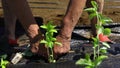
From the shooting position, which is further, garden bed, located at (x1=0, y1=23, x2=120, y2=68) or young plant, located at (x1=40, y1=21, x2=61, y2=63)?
garden bed, located at (x1=0, y1=23, x2=120, y2=68)

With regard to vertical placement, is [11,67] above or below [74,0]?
below

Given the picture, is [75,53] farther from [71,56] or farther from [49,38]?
[49,38]

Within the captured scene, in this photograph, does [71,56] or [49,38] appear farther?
[71,56]

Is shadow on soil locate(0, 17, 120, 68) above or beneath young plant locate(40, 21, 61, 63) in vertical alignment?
beneath

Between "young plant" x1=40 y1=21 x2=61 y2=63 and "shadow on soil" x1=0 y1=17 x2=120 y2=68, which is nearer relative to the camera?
"young plant" x1=40 y1=21 x2=61 y2=63

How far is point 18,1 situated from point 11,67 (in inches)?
20.3

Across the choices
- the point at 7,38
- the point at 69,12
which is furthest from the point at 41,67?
the point at 7,38

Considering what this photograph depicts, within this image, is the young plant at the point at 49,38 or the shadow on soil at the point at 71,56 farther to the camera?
the shadow on soil at the point at 71,56

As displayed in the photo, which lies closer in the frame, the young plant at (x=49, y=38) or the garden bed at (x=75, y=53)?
the young plant at (x=49, y=38)

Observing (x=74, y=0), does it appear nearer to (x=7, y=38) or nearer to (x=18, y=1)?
(x=18, y=1)

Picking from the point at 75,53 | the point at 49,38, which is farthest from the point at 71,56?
the point at 49,38

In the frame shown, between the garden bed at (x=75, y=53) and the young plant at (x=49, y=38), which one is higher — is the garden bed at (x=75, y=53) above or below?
below

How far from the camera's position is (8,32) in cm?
358

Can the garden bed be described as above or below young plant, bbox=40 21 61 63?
below
